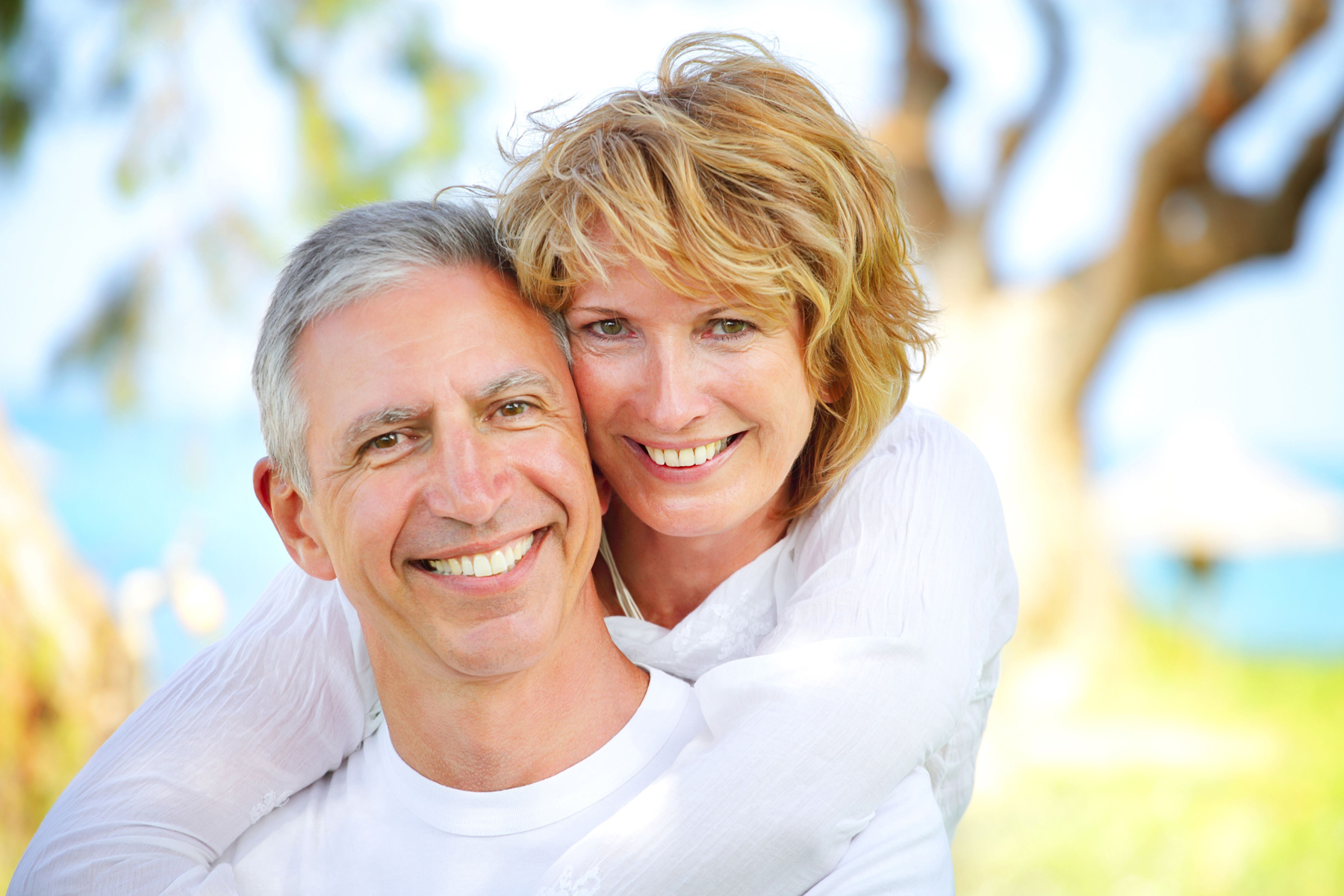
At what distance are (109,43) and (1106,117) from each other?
4752mm

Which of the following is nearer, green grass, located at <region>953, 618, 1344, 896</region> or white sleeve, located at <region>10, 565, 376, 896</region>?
white sleeve, located at <region>10, 565, 376, 896</region>

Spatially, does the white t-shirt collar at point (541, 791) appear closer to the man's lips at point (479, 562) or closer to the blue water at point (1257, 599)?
the man's lips at point (479, 562)

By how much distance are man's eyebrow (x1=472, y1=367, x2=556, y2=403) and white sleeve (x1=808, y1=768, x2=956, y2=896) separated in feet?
2.23

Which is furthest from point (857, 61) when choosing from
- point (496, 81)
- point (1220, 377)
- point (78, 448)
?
point (78, 448)

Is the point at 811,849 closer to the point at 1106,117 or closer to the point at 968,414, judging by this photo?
the point at 968,414

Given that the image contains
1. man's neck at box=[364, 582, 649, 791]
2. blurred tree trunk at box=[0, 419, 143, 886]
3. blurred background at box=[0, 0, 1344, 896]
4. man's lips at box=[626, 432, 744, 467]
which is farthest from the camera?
blurred background at box=[0, 0, 1344, 896]

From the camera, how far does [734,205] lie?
1584 millimetres


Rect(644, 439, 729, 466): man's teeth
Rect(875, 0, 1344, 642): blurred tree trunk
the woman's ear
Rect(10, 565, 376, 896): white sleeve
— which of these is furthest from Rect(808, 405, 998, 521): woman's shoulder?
Rect(875, 0, 1344, 642): blurred tree trunk

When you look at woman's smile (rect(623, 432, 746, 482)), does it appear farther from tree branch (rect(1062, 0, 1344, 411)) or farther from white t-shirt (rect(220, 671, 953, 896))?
tree branch (rect(1062, 0, 1344, 411))

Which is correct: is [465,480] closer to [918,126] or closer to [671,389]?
[671,389]

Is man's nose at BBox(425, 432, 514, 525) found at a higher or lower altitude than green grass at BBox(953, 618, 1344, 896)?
higher

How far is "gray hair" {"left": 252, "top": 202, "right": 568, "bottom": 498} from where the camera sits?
1.53 metres

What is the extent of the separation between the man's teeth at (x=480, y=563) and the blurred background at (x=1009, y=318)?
421cm

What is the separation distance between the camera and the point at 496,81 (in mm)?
5691
